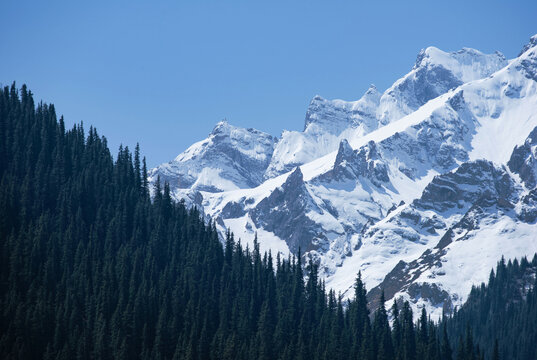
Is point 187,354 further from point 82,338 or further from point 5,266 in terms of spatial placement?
point 5,266

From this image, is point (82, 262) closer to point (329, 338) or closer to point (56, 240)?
point (56, 240)

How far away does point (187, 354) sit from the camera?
172 metres

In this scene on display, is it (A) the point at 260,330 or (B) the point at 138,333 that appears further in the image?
(A) the point at 260,330

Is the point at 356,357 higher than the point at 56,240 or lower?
lower

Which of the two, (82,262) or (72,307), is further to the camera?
(82,262)

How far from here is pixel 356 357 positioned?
630 ft

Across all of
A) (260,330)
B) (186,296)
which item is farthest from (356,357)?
(186,296)

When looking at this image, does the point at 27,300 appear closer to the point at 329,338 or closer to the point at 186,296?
the point at 186,296

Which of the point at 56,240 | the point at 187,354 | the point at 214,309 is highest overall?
the point at 56,240

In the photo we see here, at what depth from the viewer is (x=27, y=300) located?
179000 mm

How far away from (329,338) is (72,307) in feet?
170

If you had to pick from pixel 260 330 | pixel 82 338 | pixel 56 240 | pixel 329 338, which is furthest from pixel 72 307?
pixel 329 338

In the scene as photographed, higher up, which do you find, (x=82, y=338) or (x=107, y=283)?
(x=107, y=283)

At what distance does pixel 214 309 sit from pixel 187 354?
25.3m
